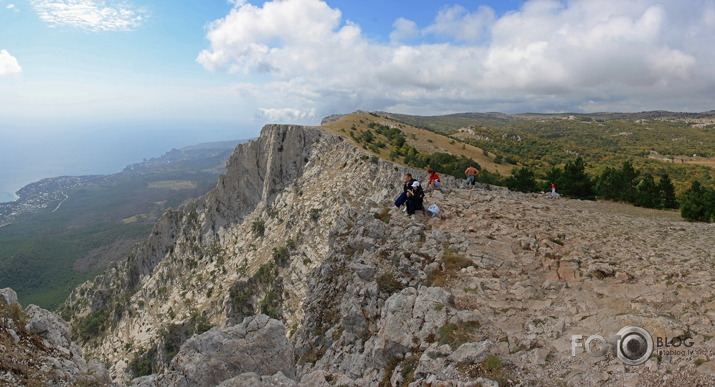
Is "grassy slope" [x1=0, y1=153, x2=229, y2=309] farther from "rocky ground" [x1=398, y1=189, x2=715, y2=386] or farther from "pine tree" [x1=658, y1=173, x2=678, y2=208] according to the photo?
"pine tree" [x1=658, y1=173, x2=678, y2=208]

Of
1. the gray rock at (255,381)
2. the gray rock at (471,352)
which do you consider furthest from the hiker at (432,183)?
the gray rock at (255,381)

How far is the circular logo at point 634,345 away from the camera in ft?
21.7

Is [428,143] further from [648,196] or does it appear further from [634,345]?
[634,345]

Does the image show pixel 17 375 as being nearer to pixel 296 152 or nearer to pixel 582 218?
pixel 582 218

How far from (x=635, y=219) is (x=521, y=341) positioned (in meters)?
13.0

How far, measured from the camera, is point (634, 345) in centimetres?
695

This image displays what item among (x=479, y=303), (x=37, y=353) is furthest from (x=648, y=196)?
(x=37, y=353)

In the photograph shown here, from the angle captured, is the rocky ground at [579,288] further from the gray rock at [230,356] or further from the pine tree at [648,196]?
the pine tree at [648,196]

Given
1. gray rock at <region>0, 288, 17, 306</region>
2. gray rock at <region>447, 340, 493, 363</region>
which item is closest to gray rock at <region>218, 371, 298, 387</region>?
gray rock at <region>447, 340, 493, 363</region>

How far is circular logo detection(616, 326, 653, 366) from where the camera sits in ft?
21.7

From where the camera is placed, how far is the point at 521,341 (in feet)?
25.1

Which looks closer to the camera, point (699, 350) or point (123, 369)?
point (699, 350)

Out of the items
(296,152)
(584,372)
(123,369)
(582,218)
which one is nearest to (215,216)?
(296,152)

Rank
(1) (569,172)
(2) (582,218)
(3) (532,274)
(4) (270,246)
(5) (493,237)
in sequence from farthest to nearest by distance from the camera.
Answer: (4) (270,246), (1) (569,172), (2) (582,218), (5) (493,237), (3) (532,274)
